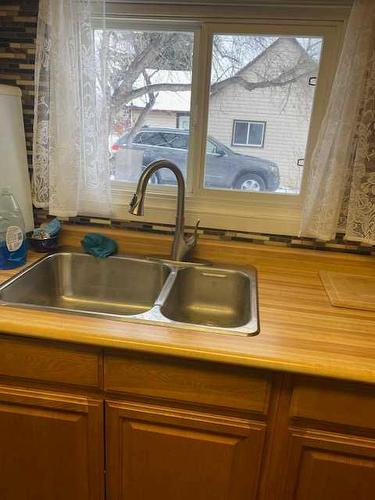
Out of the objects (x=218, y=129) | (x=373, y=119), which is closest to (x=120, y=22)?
(x=218, y=129)

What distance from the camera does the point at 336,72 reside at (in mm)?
1168

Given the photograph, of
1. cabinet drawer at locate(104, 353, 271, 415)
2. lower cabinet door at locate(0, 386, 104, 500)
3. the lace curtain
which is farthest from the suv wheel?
lower cabinet door at locate(0, 386, 104, 500)

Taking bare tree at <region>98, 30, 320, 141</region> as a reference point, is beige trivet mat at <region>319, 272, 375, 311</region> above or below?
below

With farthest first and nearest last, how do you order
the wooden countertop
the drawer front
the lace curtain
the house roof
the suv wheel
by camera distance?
1. the suv wheel
2. the house roof
3. the lace curtain
4. the drawer front
5. the wooden countertop

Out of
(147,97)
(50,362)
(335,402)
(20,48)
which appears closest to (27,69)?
(20,48)

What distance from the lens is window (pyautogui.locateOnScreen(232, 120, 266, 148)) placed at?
138 centimetres

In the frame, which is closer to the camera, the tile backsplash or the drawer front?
the drawer front

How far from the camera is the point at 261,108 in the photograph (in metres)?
1.35

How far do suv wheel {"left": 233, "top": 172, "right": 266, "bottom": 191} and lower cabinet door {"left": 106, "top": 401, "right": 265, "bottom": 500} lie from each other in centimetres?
87

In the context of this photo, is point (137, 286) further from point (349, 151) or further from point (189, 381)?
point (349, 151)

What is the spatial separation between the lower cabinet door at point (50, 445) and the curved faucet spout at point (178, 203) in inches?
23.5

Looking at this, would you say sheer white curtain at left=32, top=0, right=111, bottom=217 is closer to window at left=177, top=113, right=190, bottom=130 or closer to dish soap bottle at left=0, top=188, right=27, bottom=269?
dish soap bottle at left=0, top=188, right=27, bottom=269

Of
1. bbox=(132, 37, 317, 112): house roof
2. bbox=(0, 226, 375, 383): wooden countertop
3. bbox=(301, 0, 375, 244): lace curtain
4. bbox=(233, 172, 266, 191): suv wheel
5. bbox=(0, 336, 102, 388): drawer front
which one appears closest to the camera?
bbox=(0, 226, 375, 383): wooden countertop

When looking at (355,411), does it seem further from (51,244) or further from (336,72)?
(51,244)
